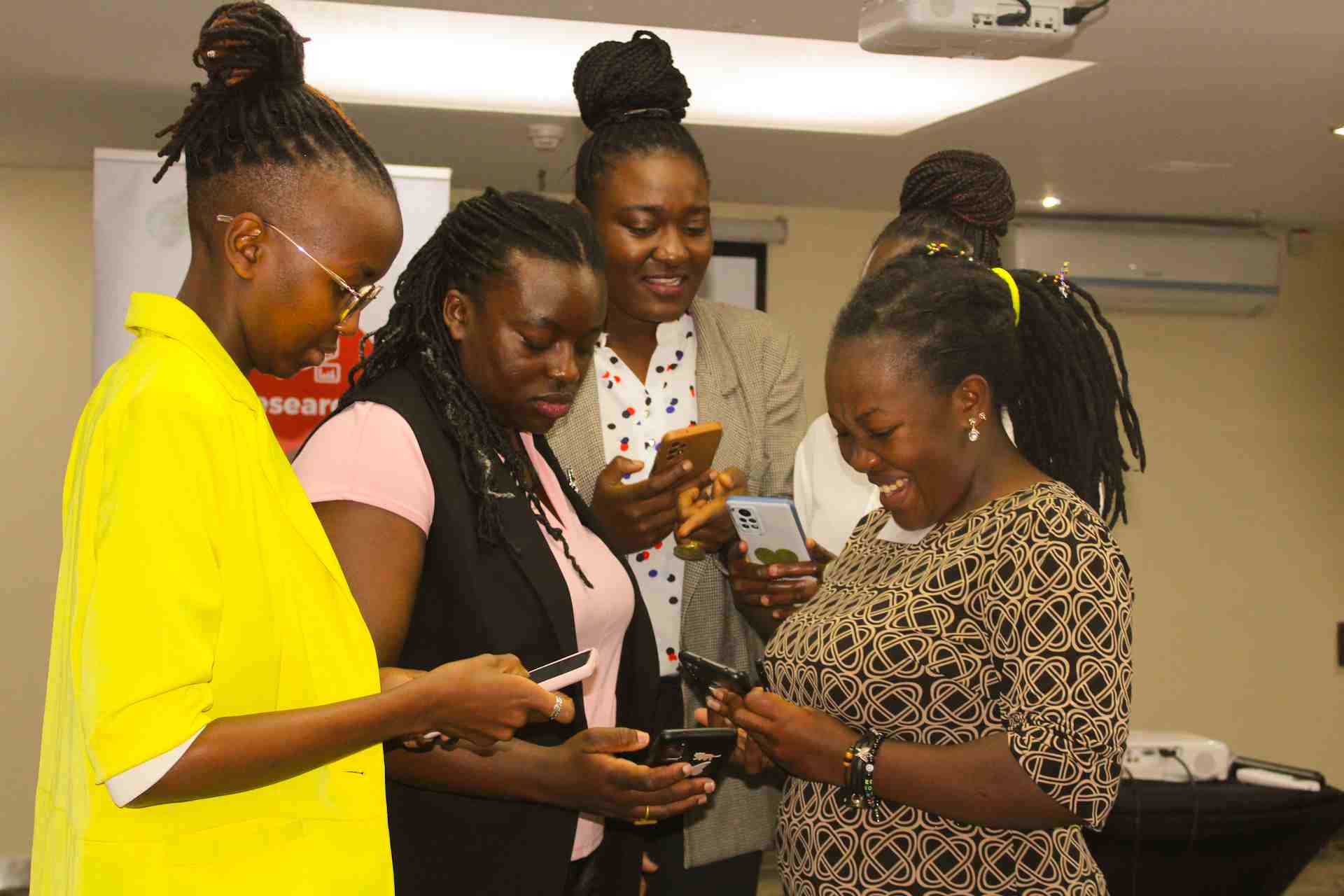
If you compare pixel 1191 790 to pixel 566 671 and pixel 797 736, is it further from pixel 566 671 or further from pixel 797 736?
pixel 566 671

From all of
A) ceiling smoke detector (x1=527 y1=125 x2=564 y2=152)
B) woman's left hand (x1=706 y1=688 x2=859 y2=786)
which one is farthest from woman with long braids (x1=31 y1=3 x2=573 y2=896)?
ceiling smoke detector (x1=527 y1=125 x2=564 y2=152)

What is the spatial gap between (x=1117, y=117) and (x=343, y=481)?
4.61 meters

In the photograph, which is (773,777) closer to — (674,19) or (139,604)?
(139,604)

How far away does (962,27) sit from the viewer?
11.1ft

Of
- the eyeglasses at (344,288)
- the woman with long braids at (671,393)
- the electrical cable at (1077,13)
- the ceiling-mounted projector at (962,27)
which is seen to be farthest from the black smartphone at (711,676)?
the electrical cable at (1077,13)

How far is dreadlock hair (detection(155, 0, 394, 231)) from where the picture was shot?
4.55 feet

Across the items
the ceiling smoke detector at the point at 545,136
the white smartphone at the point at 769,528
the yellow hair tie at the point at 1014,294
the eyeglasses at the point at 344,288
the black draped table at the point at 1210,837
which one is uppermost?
the ceiling smoke detector at the point at 545,136

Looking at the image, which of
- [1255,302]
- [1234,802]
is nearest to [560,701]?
[1234,802]

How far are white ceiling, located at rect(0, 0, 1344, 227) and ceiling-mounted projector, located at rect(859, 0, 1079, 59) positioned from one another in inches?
21.7

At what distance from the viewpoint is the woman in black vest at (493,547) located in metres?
1.57

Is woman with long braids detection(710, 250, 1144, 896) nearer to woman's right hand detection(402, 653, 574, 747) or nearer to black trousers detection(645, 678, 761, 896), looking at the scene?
black trousers detection(645, 678, 761, 896)

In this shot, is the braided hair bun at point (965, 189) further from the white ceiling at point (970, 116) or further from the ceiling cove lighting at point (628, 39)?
the ceiling cove lighting at point (628, 39)

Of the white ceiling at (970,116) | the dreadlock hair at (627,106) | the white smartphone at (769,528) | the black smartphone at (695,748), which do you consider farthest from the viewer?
the white ceiling at (970,116)

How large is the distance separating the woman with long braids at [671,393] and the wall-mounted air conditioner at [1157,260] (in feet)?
16.4
